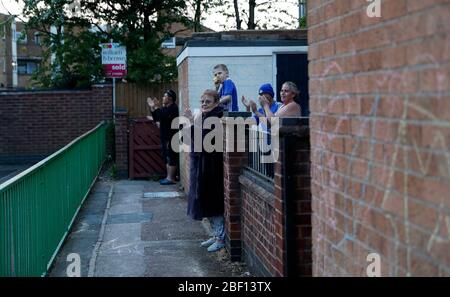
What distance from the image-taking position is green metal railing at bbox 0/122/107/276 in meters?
4.96

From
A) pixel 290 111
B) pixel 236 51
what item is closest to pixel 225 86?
pixel 290 111

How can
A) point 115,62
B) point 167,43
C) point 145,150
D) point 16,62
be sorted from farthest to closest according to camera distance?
point 16,62 < point 167,43 < point 115,62 < point 145,150

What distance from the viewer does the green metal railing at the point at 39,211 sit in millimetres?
4965

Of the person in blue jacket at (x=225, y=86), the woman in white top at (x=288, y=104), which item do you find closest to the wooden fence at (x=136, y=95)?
the person in blue jacket at (x=225, y=86)

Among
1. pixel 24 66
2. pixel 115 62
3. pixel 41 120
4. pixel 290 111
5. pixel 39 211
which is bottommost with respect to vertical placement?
pixel 39 211

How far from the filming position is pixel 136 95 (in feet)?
64.7

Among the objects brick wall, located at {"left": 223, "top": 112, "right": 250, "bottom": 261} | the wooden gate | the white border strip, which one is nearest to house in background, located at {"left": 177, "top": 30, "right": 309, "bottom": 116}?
the white border strip

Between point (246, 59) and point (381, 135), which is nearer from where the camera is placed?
point (381, 135)

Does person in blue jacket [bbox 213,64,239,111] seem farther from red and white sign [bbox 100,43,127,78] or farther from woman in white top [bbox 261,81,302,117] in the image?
red and white sign [bbox 100,43,127,78]

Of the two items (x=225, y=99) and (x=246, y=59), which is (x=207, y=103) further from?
(x=246, y=59)

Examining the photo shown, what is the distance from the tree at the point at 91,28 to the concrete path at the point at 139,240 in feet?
32.3

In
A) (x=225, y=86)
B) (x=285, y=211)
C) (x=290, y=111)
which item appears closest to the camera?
(x=285, y=211)

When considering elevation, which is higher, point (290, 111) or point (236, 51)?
point (236, 51)

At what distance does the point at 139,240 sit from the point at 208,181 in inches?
55.7
